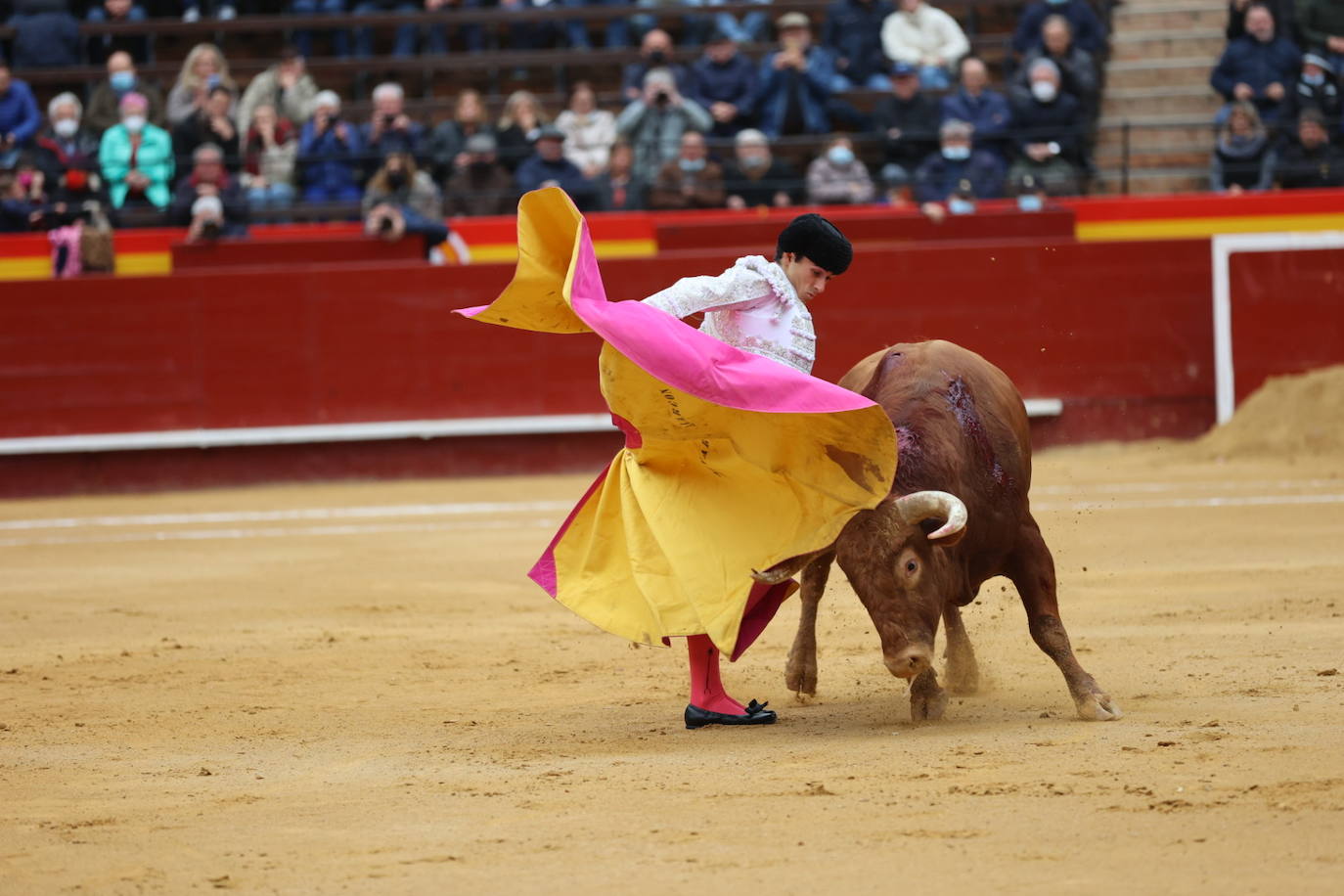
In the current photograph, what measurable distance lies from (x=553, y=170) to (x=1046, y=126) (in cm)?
292

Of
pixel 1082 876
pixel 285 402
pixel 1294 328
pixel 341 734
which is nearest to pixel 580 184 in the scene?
pixel 285 402

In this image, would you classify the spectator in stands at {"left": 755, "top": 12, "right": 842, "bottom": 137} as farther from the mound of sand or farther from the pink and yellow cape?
the pink and yellow cape

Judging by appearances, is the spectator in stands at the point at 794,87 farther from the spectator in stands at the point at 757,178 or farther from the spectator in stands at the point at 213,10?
the spectator in stands at the point at 213,10

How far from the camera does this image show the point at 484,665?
5.16 metres

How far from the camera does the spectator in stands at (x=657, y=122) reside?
428 inches

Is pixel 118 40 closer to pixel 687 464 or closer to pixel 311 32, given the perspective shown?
pixel 311 32

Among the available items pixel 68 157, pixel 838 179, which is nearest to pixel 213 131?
pixel 68 157

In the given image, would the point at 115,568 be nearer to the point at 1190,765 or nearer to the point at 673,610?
the point at 673,610

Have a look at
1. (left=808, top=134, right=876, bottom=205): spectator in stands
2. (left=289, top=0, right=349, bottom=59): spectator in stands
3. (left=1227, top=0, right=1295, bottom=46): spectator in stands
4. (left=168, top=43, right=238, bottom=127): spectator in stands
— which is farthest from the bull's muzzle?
(left=289, top=0, right=349, bottom=59): spectator in stands

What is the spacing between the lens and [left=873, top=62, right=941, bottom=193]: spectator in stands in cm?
1067

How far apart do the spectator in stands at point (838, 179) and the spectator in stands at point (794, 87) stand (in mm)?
553

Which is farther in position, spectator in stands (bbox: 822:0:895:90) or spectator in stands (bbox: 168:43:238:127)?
spectator in stands (bbox: 822:0:895:90)

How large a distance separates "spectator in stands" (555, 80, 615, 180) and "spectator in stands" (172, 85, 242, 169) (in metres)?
2.01

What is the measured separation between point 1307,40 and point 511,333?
5208 millimetres
